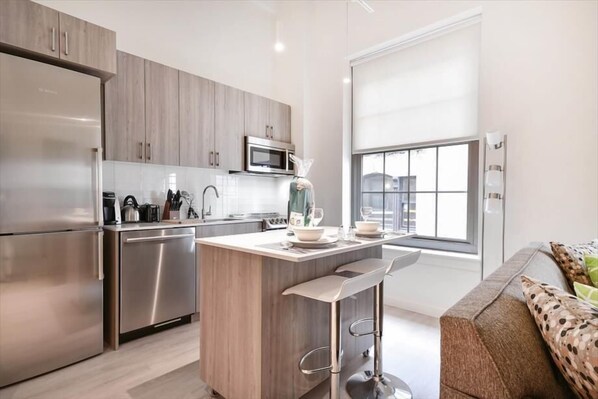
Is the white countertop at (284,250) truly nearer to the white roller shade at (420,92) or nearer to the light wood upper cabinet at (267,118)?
the white roller shade at (420,92)

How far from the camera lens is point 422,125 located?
3.27 m

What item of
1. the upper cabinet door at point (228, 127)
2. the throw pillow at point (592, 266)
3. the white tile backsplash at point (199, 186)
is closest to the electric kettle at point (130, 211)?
the white tile backsplash at point (199, 186)

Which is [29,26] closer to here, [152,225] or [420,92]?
[152,225]

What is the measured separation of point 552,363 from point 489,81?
2.63 metres

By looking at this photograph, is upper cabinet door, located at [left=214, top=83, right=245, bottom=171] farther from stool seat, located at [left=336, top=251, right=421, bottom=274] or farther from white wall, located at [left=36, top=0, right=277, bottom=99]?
stool seat, located at [left=336, top=251, right=421, bottom=274]

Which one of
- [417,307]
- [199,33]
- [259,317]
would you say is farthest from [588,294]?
[199,33]

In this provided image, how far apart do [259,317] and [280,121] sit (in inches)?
119

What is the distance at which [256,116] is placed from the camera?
150 inches

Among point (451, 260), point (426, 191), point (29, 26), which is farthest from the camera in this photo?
point (426, 191)

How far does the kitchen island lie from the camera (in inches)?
61.4

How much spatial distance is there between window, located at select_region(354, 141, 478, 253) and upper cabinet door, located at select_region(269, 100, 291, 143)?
3.32ft

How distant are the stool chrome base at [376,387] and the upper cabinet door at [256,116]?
2.80 m

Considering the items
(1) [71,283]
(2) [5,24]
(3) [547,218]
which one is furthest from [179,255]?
(3) [547,218]

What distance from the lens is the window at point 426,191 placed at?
3080 mm
